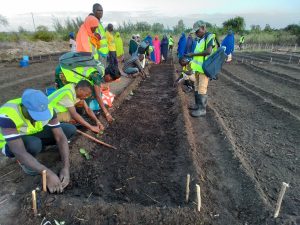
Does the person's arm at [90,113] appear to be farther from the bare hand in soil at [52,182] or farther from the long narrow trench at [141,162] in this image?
the bare hand in soil at [52,182]

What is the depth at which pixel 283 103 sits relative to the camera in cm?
702

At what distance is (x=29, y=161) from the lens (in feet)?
9.52

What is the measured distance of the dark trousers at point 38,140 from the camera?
3287 millimetres

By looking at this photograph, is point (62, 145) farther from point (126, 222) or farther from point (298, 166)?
point (298, 166)

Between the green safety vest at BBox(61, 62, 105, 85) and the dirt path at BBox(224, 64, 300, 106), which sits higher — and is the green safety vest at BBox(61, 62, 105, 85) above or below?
above

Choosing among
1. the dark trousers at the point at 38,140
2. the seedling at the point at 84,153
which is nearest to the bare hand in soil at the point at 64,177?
the dark trousers at the point at 38,140

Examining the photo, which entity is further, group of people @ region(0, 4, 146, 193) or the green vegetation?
the green vegetation

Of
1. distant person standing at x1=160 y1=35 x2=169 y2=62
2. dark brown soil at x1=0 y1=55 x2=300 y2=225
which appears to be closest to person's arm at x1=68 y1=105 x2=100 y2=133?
dark brown soil at x1=0 y1=55 x2=300 y2=225

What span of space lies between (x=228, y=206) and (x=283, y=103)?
483 cm

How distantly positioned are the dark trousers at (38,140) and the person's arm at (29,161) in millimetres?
383

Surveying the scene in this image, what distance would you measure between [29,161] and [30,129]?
0.44 meters

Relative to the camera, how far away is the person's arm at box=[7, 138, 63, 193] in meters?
2.84

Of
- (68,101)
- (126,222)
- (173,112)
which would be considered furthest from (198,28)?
(126,222)

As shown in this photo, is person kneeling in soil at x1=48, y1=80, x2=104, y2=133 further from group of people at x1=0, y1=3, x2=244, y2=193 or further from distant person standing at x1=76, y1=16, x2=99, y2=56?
distant person standing at x1=76, y1=16, x2=99, y2=56
